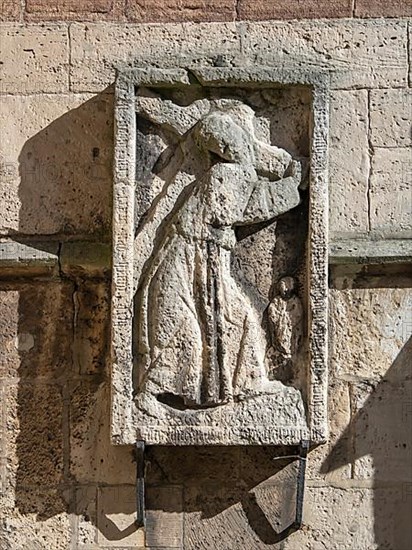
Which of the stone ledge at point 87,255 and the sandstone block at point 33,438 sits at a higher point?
the stone ledge at point 87,255

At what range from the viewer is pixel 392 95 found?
4141mm

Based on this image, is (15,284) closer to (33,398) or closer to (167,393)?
(33,398)

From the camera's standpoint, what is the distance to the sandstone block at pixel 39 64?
4.20 m

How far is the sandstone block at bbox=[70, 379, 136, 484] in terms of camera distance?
13.5ft

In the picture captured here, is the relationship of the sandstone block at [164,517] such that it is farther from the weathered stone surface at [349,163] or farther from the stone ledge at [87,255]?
the weathered stone surface at [349,163]

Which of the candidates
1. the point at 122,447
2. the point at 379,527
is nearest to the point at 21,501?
the point at 122,447

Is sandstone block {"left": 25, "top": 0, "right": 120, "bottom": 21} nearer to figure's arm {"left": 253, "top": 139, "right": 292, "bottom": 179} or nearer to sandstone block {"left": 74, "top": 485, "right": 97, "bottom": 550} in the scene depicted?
figure's arm {"left": 253, "top": 139, "right": 292, "bottom": 179}

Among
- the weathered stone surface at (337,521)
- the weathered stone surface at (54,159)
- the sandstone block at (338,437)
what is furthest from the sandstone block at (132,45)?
the weathered stone surface at (337,521)

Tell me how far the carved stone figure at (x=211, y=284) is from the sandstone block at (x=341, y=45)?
16.4 inches

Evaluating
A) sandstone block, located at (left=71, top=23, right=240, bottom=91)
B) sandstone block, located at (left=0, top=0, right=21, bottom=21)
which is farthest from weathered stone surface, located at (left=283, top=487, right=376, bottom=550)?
sandstone block, located at (left=0, top=0, right=21, bottom=21)

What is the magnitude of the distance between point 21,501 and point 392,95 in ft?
7.11

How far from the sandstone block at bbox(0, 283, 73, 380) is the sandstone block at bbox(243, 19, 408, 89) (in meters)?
1.25

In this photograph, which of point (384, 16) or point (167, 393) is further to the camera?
point (384, 16)

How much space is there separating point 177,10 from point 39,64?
0.59 m
